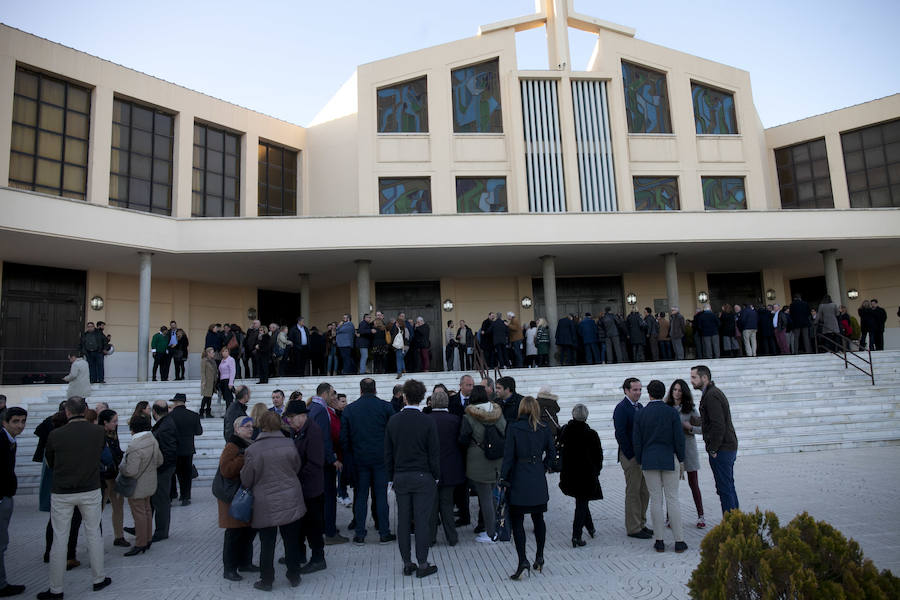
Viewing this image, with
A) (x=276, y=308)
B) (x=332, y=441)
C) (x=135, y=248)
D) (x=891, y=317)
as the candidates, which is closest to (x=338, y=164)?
(x=276, y=308)

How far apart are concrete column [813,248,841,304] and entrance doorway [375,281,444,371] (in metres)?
12.8

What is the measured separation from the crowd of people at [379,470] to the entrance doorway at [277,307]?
17.0 metres

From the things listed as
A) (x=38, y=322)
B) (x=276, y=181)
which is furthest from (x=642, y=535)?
(x=276, y=181)

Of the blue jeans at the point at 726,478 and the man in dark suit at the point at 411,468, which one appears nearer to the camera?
the man in dark suit at the point at 411,468

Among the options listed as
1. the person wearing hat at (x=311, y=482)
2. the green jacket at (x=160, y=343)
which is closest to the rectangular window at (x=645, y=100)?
the green jacket at (x=160, y=343)

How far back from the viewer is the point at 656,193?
23.5m

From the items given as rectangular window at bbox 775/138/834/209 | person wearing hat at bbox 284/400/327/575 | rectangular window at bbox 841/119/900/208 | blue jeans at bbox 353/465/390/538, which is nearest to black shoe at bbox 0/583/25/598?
person wearing hat at bbox 284/400/327/575

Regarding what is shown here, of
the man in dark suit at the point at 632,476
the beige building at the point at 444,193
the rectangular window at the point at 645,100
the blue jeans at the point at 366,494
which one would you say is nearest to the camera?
the man in dark suit at the point at 632,476

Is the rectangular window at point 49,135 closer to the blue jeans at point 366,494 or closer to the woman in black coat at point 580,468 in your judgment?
the blue jeans at point 366,494

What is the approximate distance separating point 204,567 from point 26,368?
1523 cm

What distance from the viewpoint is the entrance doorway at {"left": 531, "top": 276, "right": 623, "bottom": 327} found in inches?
947

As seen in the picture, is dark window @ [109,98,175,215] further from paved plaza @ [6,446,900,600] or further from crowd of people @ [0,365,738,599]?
crowd of people @ [0,365,738,599]

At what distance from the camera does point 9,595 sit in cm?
554

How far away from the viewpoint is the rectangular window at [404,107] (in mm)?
22766
